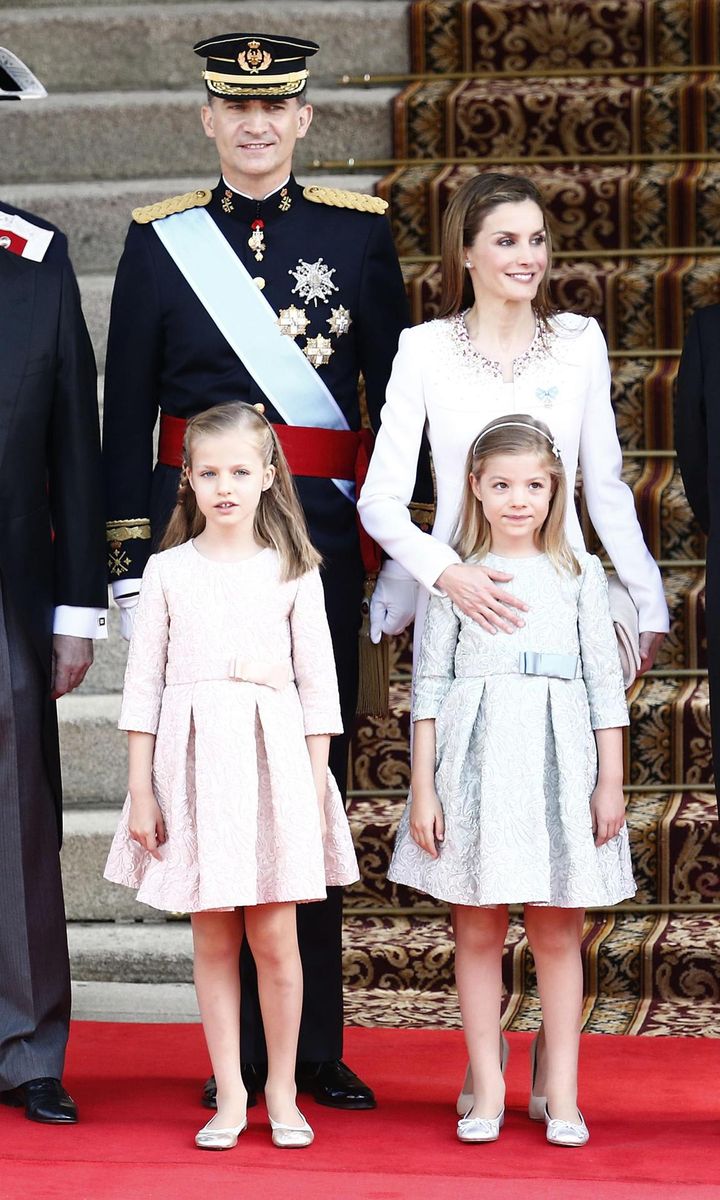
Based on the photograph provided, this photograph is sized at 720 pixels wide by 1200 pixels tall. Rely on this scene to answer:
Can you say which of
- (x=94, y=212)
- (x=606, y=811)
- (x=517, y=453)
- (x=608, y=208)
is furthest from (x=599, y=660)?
(x=94, y=212)

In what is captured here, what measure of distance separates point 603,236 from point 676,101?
1.62 feet

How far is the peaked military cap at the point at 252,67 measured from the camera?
286 centimetres

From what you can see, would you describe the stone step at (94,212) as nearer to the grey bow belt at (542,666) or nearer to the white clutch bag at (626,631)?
the white clutch bag at (626,631)

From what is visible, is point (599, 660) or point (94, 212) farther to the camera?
point (94, 212)

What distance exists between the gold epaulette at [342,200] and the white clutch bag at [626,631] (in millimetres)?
687

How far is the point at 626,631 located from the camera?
2842mm

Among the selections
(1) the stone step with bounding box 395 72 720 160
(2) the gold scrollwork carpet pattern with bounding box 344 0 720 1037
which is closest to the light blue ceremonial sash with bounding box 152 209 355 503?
(2) the gold scrollwork carpet pattern with bounding box 344 0 720 1037

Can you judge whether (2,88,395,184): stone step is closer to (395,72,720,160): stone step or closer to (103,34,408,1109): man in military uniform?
(395,72,720,160): stone step

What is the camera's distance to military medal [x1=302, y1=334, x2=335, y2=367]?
2.95 m

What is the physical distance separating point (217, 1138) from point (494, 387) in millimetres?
1113

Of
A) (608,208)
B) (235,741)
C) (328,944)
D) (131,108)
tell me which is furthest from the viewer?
(131,108)

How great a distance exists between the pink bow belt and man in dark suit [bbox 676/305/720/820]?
0.60 meters

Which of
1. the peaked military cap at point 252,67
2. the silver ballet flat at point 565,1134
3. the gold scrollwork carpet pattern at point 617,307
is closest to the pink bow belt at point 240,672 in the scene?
the silver ballet flat at point 565,1134

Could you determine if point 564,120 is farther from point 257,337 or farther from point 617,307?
point 257,337
